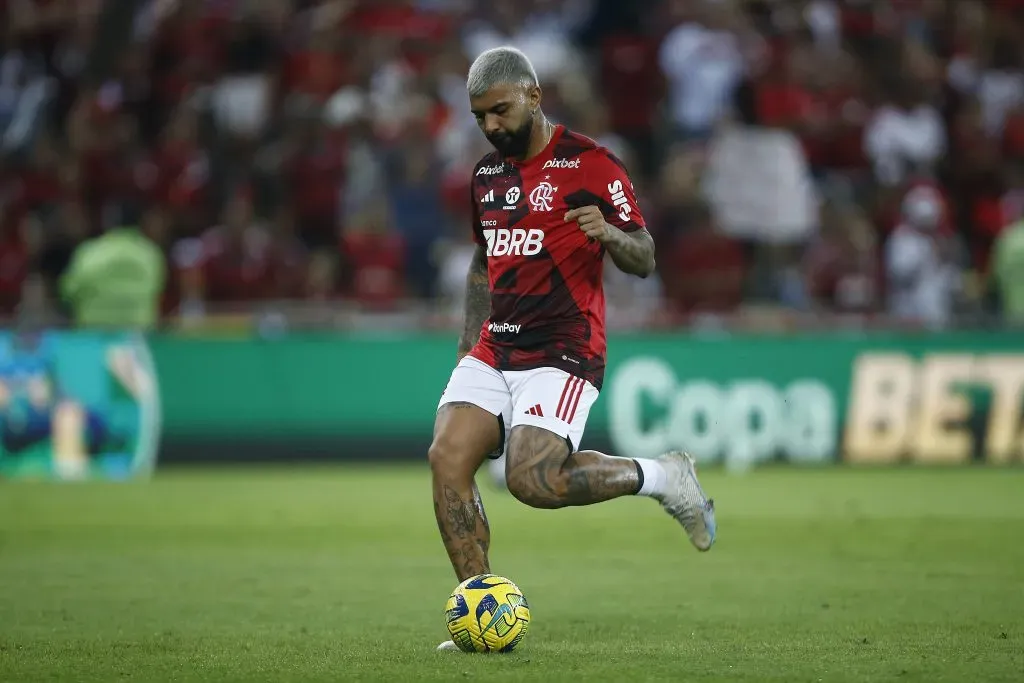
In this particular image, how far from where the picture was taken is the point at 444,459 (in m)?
7.09

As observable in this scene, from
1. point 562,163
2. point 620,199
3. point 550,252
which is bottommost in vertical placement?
point 550,252

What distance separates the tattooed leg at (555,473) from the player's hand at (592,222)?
36.9 inches

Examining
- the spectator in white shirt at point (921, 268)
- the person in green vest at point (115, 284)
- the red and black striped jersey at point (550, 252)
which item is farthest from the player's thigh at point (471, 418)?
the spectator in white shirt at point (921, 268)

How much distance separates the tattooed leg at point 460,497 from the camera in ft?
23.2

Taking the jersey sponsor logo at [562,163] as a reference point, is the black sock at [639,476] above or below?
below

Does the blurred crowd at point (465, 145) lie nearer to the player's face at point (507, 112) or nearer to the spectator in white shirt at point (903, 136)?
the spectator in white shirt at point (903, 136)

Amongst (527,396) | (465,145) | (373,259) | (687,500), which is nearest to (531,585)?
(687,500)

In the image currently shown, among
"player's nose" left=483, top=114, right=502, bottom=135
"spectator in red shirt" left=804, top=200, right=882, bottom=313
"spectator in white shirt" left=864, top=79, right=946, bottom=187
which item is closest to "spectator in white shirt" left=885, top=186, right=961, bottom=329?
"spectator in red shirt" left=804, top=200, right=882, bottom=313

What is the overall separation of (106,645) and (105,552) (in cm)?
397

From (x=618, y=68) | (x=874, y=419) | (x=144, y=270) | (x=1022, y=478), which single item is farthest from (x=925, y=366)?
(x=144, y=270)

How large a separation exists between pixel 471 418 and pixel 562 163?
4.10 feet

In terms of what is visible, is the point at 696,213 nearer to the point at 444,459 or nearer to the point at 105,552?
the point at 105,552

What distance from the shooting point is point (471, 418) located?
722 cm

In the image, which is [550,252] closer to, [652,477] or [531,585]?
[652,477]
